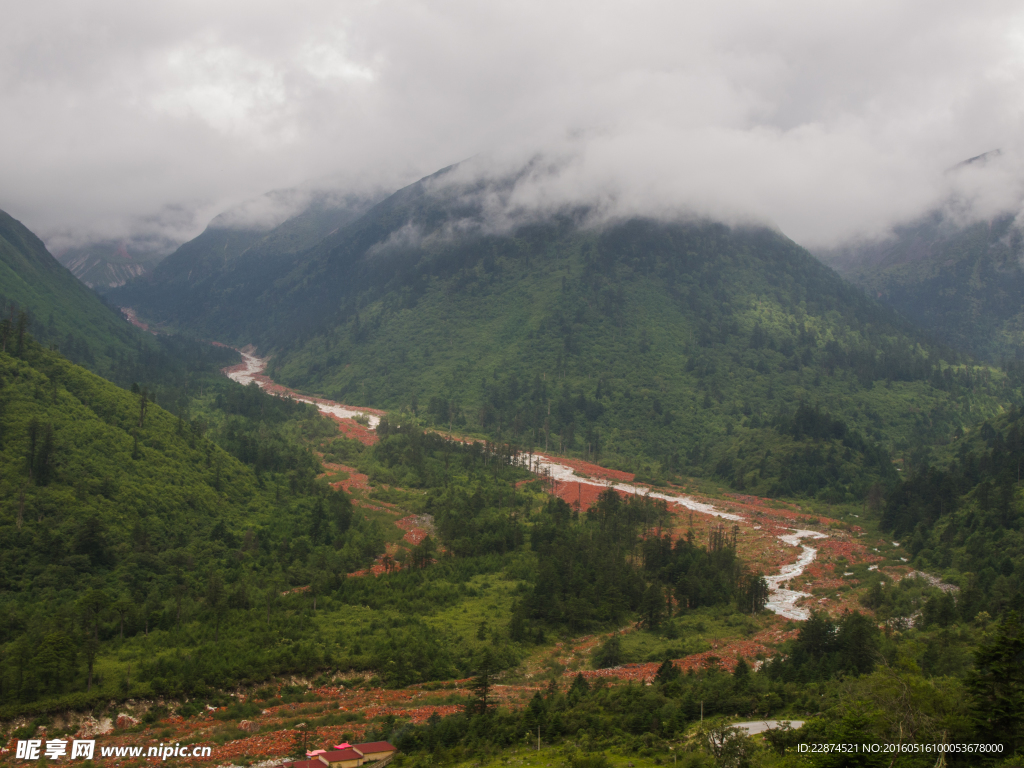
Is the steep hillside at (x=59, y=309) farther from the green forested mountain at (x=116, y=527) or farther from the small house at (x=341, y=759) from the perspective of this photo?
the small house at (x=341, y=759)

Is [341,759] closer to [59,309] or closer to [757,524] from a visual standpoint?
[757,524]

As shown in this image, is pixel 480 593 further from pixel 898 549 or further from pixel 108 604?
pixel 898 549

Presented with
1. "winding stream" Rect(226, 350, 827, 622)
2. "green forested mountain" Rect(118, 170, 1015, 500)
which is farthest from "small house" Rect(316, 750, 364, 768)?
"green forested mountain" Rect(118, 170, 1015, 500)

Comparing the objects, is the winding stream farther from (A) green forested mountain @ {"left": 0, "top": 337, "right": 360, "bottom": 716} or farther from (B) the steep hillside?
(B) the steep hillside

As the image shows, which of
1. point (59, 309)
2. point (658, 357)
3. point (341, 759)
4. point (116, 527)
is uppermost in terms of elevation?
point (658, 357)

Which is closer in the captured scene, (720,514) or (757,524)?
(757,524)

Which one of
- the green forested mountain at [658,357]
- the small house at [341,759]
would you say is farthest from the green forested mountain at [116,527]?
the green forested mountain at [658,357]

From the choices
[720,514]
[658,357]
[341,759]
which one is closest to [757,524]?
[720,514]
